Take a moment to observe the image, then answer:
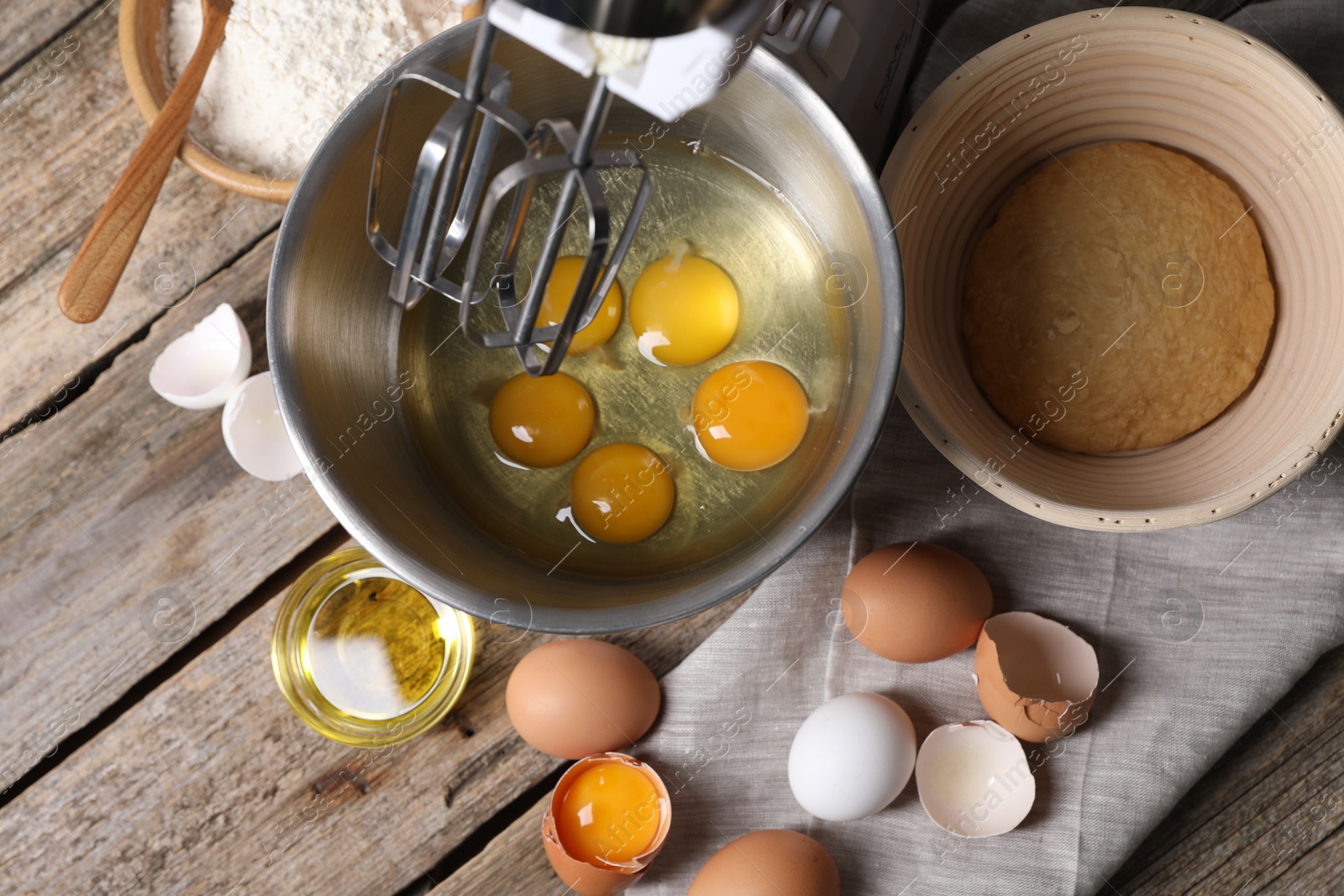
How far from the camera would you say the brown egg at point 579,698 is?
0.65 meters

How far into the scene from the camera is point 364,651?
2.36ft

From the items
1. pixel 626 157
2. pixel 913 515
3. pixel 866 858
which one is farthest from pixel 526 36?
pixel 866 858

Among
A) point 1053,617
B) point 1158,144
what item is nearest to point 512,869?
point 1053,617

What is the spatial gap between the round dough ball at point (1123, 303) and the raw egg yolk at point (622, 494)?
0.78 feet

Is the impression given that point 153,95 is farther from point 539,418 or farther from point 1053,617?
point 1053,617

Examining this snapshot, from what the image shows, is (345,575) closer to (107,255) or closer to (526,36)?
(107,255)

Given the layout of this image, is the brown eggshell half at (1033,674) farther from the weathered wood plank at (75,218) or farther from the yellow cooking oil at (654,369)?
the weathered wood plank at (75,218)

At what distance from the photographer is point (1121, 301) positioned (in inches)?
22.6

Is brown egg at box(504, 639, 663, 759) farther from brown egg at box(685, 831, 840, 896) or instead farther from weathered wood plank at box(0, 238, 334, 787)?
weathered wood plank at box(0, 238, 334, 787)

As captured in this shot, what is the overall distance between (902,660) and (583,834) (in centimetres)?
26

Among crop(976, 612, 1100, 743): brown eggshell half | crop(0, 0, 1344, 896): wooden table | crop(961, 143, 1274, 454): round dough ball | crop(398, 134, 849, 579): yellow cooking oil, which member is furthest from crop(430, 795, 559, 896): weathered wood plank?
crop(961, 143, 1274, 454): round dough ball

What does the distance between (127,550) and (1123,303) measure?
75 centimetres

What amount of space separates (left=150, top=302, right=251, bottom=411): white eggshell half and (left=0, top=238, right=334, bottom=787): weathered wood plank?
0.02 m

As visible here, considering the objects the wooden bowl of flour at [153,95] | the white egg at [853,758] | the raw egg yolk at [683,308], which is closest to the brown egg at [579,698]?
the white egg at [853,758]
